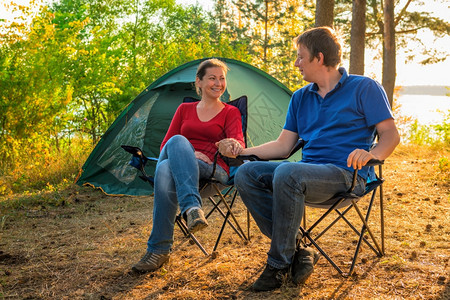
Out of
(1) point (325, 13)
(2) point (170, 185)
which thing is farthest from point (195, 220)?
(1) point (325, 13)

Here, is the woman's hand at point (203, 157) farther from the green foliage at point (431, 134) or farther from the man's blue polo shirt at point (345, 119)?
the green foliage at point (431, 134)

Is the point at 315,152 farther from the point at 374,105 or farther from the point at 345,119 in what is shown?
the point at 374,105

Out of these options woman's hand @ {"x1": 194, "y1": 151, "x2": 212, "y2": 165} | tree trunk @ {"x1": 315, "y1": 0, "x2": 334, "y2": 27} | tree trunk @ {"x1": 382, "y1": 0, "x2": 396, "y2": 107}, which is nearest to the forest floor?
woman's hand @ {"x1": 194, "y1": 151, "x2": 212, "y2": 165}

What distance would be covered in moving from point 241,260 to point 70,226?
65.7 inches

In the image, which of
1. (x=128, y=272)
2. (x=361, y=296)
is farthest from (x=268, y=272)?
(x=128, y=272)

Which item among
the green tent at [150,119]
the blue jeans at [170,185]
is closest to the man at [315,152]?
the blue jeans at [170,185]

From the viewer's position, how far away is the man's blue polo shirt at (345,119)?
87.3 inches

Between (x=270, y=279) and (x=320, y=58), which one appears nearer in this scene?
(x=270, y=279)

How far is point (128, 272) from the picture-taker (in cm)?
247

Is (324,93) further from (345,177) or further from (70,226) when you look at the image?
(70,226)

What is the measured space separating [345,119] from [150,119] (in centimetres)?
308

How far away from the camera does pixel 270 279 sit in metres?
2.10

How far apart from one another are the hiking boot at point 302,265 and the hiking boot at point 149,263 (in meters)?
0.68

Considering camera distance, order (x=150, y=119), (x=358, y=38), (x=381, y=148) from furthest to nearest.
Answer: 1. (x=358, y=38)
2. (x=150, y=119)
3. (x=381, y=148)
